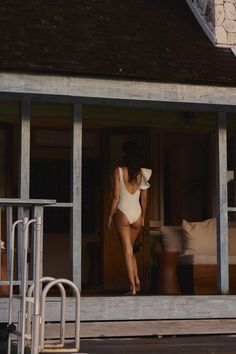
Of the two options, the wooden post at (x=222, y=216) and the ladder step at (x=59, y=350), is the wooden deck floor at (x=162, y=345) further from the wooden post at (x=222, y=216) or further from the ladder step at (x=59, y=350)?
the wooden post at (x=222, y=216)

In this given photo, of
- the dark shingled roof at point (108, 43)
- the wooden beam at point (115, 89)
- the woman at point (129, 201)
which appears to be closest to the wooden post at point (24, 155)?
the wooden beam at point (115, 89)

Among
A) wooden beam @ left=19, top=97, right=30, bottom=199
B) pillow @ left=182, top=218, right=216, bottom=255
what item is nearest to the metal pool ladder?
wooden beam @ left=19, top=97, right=30, bottom=199

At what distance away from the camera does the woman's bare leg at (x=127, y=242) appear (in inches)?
397

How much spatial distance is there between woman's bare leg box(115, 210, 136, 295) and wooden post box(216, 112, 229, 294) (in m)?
0.96

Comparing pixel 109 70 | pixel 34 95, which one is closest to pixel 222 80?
pixel 109 70

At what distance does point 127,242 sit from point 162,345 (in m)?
1.74

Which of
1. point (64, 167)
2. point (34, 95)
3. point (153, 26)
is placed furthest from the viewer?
point (64, 167)

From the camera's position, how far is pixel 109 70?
939cm

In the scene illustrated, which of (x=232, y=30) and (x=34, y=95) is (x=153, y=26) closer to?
(x=232, y=30)

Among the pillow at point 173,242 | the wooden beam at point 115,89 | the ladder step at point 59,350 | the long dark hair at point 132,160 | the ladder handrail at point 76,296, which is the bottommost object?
the ladder step at point 59,350

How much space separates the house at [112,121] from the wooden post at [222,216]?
1 cm

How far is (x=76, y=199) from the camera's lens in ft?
31.5

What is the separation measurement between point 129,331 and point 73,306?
65 cm

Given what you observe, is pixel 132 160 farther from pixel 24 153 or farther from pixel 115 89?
pixel 24 153
